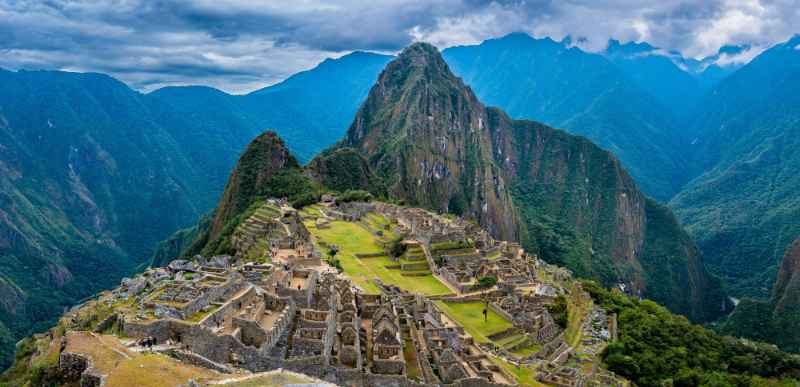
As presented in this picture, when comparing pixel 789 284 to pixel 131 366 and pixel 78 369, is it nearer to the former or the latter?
pixel 131 366

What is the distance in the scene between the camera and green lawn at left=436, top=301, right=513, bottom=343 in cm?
4539

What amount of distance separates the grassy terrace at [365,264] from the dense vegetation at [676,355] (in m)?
16.6

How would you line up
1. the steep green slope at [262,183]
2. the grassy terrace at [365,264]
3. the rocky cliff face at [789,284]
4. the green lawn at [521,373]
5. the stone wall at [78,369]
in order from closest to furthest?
the stone wall at [78,369] < the green lawn at [521,373] < the grassy terrace at [365,264] < the steep green slope at [262,183] < the rocky cliff face at [789,284]

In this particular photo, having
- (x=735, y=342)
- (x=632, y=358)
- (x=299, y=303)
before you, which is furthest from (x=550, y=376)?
(x=735, y=342)

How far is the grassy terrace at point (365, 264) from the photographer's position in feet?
171

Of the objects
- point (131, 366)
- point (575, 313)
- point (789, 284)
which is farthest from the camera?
A: point (789, 284)

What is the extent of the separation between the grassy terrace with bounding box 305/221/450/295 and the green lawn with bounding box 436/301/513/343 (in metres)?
3.17

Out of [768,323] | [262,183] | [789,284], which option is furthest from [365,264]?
[789,284]

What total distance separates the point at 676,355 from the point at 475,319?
20758 mm

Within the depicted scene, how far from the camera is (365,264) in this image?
5897 cm

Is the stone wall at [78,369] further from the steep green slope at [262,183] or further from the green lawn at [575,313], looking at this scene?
the steep green slope at [262,183]

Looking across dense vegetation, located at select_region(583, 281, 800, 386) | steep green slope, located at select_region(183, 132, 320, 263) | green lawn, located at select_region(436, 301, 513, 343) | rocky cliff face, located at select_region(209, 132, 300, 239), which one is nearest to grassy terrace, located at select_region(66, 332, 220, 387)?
green lawn, located at select_region(436, 301, 513, 343)

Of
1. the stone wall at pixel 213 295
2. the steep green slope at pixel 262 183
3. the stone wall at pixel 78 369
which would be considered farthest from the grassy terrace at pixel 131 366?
the steep green slope at pixel 262 183

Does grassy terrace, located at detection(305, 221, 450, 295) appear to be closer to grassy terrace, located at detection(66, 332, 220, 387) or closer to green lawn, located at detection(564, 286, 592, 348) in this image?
green lawn, located at detection(564, 286, 592, 348)
